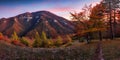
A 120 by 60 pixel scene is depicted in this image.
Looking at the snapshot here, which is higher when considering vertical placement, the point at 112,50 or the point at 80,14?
the point at 80,14

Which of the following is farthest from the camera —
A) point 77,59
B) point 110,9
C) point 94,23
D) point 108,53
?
point 110,9

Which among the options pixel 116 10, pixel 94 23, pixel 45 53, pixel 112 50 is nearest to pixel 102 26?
pixel 94 23

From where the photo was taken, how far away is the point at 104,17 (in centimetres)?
6072

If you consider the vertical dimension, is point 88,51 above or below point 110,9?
below

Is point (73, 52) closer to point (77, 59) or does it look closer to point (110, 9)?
point (77, 59)

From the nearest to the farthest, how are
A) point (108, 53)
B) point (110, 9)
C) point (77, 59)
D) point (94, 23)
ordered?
point (77, 59)
point (108, 53)
point (94, 23)
point (110, 9)

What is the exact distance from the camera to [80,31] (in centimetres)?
5969

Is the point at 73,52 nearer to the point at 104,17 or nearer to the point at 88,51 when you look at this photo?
the point at 88,51

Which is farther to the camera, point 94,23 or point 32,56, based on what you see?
point 94,23

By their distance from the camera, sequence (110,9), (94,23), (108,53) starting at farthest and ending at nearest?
(110,9) < (94,23) < (108,53)

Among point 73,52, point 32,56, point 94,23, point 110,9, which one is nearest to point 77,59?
point 73,52

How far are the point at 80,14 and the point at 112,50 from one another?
2071 cm

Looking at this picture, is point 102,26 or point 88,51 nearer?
point 88,51

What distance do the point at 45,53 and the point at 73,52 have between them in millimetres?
4589
